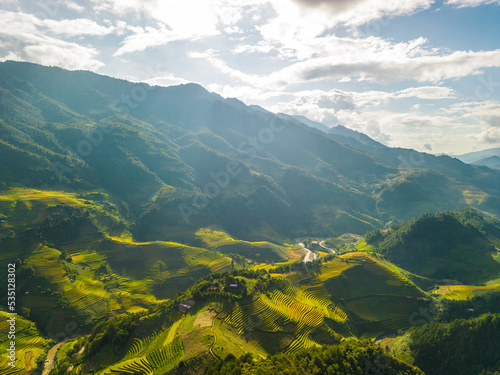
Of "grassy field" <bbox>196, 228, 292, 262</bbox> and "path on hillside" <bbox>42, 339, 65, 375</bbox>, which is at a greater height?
"grassy field" <bbox>196, 228, 292, 262</bbox>

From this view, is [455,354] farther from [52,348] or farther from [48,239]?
[48,239]

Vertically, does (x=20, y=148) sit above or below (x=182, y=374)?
above

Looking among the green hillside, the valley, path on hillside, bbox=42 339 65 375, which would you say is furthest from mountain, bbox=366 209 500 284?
path on hillside, bbox=42 339 65 375

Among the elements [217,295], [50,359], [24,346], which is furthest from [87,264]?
[217,295]

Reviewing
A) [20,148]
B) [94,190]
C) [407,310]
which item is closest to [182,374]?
[407,310]

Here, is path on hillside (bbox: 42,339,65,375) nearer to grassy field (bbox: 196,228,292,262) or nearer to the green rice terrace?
the green rice terrace

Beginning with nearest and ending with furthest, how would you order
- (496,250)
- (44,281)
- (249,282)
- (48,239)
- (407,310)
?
1. (249,282)
2. (407,310)
3. (44,281)
4. (48,239)
5. (496,250)

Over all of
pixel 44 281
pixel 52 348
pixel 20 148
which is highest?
pixel 20 148

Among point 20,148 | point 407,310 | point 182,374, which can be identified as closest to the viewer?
point 182,374

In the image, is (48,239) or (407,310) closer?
(407,310)
